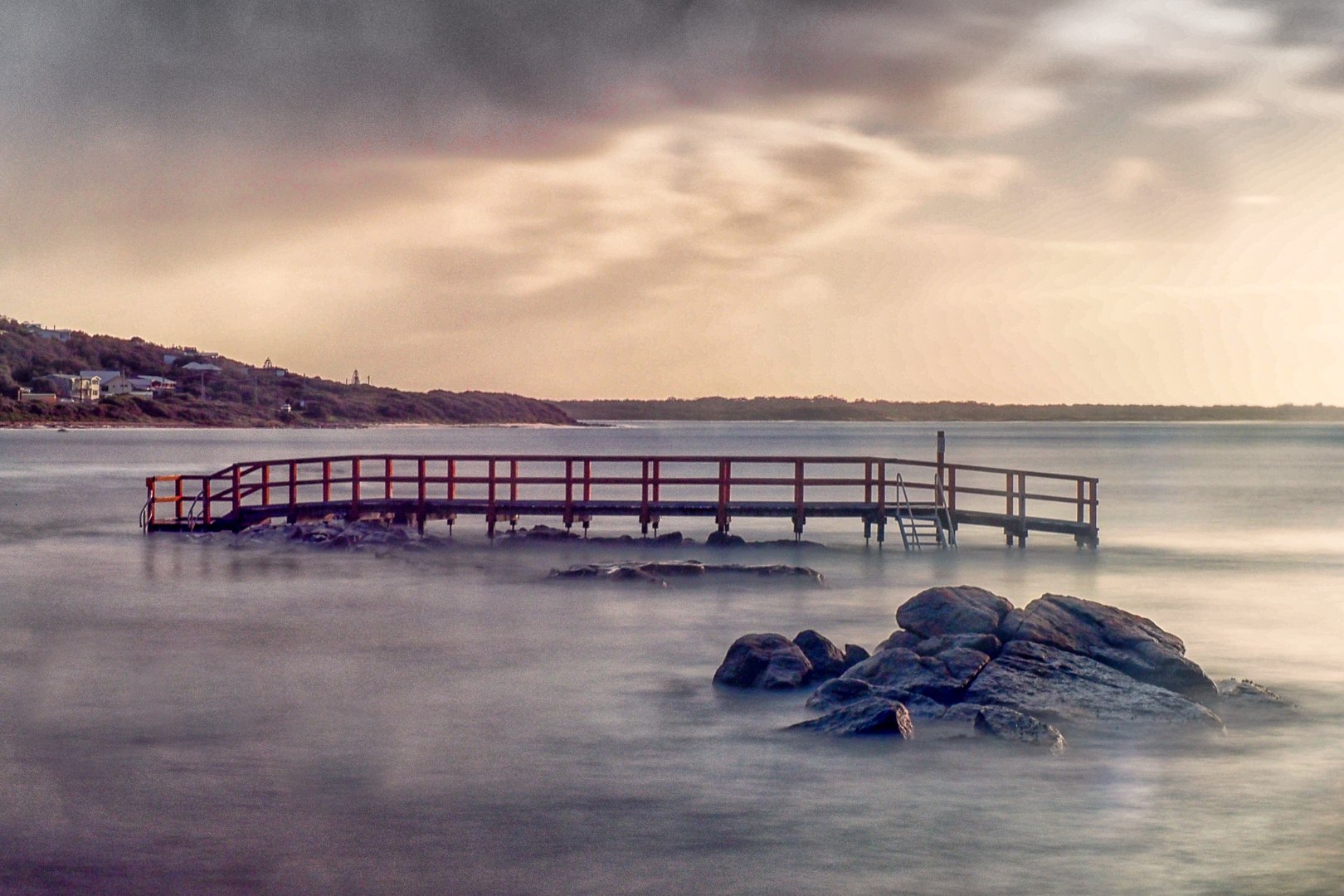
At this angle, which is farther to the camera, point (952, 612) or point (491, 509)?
point (491, 509)

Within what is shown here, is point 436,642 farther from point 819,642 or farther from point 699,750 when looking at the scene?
point 699,750

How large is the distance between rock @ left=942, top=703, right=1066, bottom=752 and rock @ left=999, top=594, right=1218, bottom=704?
5.89ft

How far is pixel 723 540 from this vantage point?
30.8 m

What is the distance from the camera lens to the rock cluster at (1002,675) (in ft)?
39.8

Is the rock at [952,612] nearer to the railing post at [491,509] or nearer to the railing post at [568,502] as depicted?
the railing post at [568,502]

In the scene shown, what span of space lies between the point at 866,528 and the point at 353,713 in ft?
65.9

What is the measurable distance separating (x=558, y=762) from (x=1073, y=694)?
5.07m

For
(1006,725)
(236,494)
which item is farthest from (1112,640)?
(236,494)

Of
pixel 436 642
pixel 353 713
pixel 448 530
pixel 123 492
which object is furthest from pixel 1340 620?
pixel 123 492

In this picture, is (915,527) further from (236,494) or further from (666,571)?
(236,494)

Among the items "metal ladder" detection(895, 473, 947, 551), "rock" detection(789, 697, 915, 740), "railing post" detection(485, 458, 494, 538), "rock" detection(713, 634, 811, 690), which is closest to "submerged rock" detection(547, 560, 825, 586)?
"metal ladder" detection(895, 473, 947, 551)

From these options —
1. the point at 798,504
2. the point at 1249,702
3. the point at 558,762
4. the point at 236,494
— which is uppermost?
the point at 798,504

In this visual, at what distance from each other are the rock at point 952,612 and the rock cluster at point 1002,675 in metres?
0.01

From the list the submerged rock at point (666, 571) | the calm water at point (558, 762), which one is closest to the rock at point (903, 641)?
the calm water at point (558, 762)
